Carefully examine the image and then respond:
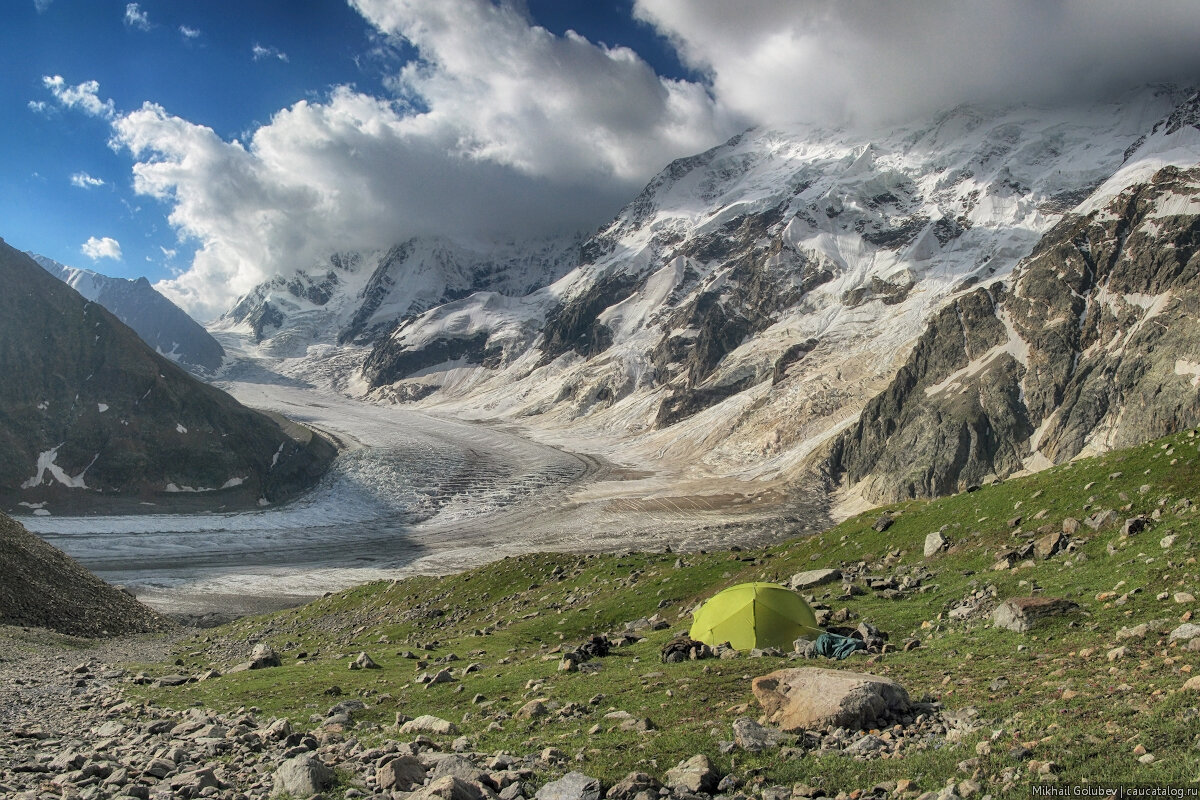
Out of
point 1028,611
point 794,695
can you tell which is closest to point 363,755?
point 794,695

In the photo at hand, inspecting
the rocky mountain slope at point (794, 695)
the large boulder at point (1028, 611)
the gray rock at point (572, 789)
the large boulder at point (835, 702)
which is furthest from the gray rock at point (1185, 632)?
the gray rock at point (572, 789)

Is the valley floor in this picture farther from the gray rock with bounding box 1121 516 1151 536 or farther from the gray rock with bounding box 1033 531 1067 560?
the gray rock with bounding box 1121 516 1151 536

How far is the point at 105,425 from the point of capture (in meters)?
155

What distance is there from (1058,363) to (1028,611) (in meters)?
151

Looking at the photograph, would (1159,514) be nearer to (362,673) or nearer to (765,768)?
(765,768)

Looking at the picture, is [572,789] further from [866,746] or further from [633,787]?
[866,746]

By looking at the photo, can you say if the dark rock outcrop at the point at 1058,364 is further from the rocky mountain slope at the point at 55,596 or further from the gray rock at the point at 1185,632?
the rocky mountain slope at the point at 55,596

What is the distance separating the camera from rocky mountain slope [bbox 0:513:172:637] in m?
44.9

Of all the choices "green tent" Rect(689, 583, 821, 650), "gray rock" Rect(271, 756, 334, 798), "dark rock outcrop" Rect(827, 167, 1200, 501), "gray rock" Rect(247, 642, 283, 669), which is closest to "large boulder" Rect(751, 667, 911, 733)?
"green tent" Rect(689, 583, 821, 650)

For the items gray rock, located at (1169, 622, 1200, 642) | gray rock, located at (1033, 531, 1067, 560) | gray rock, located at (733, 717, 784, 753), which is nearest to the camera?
gray rock, located at (733, 717, 784, 753)

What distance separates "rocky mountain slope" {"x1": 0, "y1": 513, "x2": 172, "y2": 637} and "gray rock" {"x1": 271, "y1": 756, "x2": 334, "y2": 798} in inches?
1698

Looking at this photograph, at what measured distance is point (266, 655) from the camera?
1270 inches

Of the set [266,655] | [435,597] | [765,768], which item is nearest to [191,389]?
[435,597]

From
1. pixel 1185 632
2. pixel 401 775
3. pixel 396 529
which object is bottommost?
pixel 396 529
